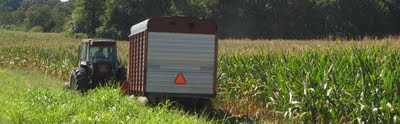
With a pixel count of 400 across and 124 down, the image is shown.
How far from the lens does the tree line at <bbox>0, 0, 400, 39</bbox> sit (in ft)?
181

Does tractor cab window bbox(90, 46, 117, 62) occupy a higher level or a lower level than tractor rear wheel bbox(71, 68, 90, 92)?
higher

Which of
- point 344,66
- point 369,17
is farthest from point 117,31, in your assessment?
point 344,66

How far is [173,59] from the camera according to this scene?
1291cm

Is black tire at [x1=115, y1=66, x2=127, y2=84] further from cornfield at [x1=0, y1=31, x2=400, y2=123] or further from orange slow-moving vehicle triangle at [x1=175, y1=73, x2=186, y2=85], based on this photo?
orange slow-moving vehicle triangle at [x1=175, y1=73, x2=186, y2=85]

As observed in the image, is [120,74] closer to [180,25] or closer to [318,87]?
[180,25]

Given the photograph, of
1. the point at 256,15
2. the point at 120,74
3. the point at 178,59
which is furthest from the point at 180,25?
the point at 256,15

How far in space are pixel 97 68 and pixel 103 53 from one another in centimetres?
71

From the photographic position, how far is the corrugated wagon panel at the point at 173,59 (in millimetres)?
12891

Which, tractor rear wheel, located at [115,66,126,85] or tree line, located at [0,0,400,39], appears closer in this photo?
tractor rear wheel, located at [115,66,126,85]

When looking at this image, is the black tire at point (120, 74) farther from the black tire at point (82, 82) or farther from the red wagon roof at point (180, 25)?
the red wagon roof at point (180, 25)

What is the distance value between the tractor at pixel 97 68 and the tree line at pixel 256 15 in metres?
38.1

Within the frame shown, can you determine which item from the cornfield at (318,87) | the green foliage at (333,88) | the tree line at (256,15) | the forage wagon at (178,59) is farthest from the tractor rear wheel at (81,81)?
the tree line at (256,15)

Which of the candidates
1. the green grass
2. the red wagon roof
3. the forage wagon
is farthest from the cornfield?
the green grass

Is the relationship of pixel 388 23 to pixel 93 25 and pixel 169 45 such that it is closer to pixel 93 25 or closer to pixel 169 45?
pixel 93 25
